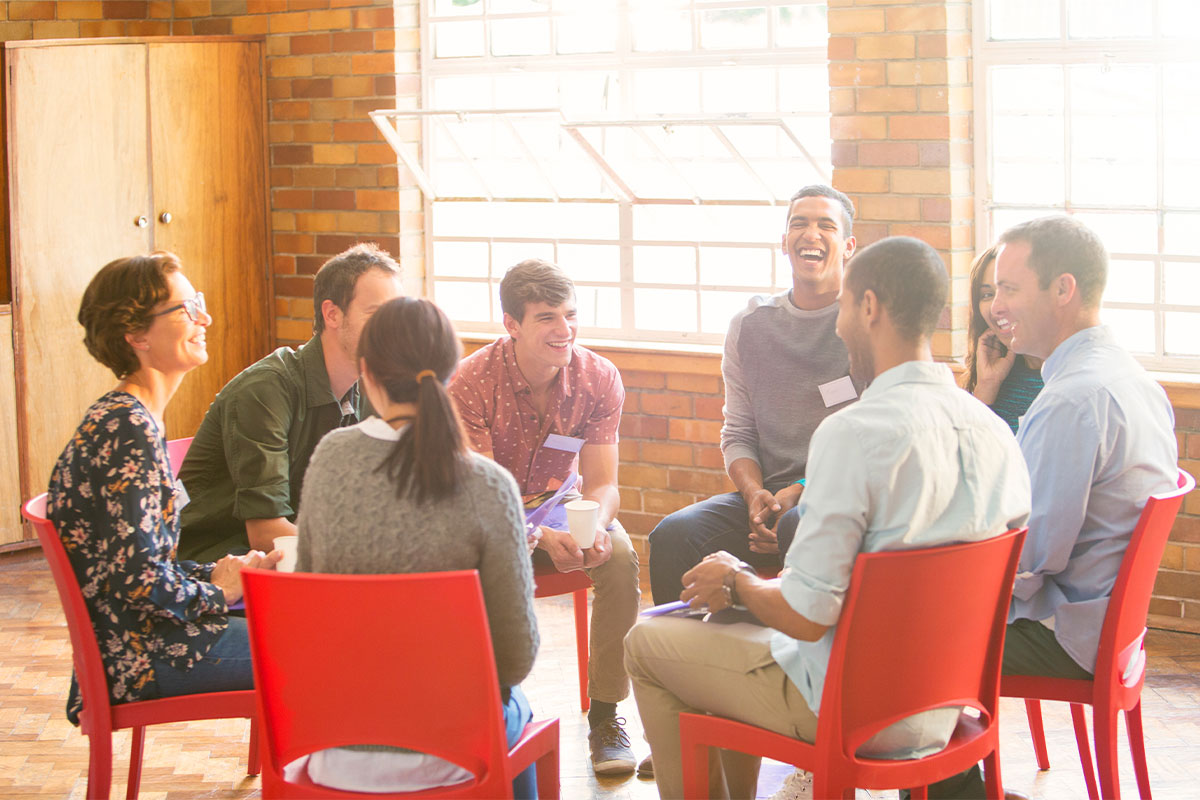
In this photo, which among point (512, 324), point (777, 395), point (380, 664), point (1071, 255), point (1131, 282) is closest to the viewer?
point (380, 664)

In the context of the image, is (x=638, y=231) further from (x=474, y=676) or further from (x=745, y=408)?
(x=474, y=676)

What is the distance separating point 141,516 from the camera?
231cm

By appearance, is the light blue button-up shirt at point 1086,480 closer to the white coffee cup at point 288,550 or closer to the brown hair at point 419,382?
the brown hair at point 419,382

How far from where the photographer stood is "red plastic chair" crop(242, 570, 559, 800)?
188cm

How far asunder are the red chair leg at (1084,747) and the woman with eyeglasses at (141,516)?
1.64m

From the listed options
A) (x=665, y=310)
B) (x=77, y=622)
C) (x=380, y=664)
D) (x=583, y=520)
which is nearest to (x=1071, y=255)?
(x=583, y=520)

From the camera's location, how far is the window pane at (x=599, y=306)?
5055 millimetres

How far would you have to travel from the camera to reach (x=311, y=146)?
5.45m

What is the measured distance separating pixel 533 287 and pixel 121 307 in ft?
3.29

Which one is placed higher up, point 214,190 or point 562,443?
point 214,190

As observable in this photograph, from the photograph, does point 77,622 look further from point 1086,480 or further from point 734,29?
point 734,29

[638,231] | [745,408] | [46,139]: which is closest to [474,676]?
[745,408]

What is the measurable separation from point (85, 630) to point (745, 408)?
5.93 ft

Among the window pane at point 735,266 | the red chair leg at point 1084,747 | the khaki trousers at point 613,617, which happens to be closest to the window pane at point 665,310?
the window pane at point 735,266
